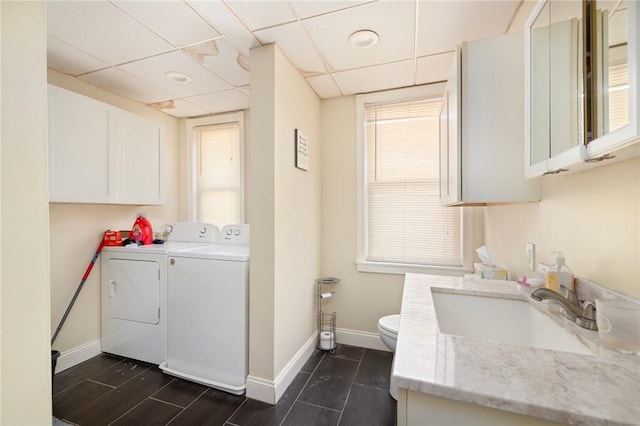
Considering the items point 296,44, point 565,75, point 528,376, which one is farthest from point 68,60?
point 528,376

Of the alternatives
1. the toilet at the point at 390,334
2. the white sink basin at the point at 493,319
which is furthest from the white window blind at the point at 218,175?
the white sink basin at the point at 493,319

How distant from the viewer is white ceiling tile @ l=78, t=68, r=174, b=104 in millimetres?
2242

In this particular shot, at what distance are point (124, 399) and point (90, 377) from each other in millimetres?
512

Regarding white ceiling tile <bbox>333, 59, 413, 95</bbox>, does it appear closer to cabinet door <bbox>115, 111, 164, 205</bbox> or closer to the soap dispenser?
the soap dispenser

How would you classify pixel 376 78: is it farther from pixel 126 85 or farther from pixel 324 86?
pixel 126 85

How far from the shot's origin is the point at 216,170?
319 centimetres

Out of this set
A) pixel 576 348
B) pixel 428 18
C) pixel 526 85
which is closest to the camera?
pixel 576 348

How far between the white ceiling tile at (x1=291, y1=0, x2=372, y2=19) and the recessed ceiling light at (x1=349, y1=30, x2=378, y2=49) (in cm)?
25

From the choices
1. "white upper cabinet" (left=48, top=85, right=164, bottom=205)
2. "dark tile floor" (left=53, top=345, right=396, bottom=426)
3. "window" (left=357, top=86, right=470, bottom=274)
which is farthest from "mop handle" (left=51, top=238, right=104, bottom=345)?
"window" (left=357, top=86, right=470, bottom=274)

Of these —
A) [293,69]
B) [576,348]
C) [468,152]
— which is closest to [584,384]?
[576,348]

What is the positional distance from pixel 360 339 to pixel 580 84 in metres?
2.42

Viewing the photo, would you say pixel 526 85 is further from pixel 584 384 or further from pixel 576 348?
pixel 584 384


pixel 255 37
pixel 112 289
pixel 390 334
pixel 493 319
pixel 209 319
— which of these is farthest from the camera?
pixel 112 289

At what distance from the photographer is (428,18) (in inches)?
62.7
